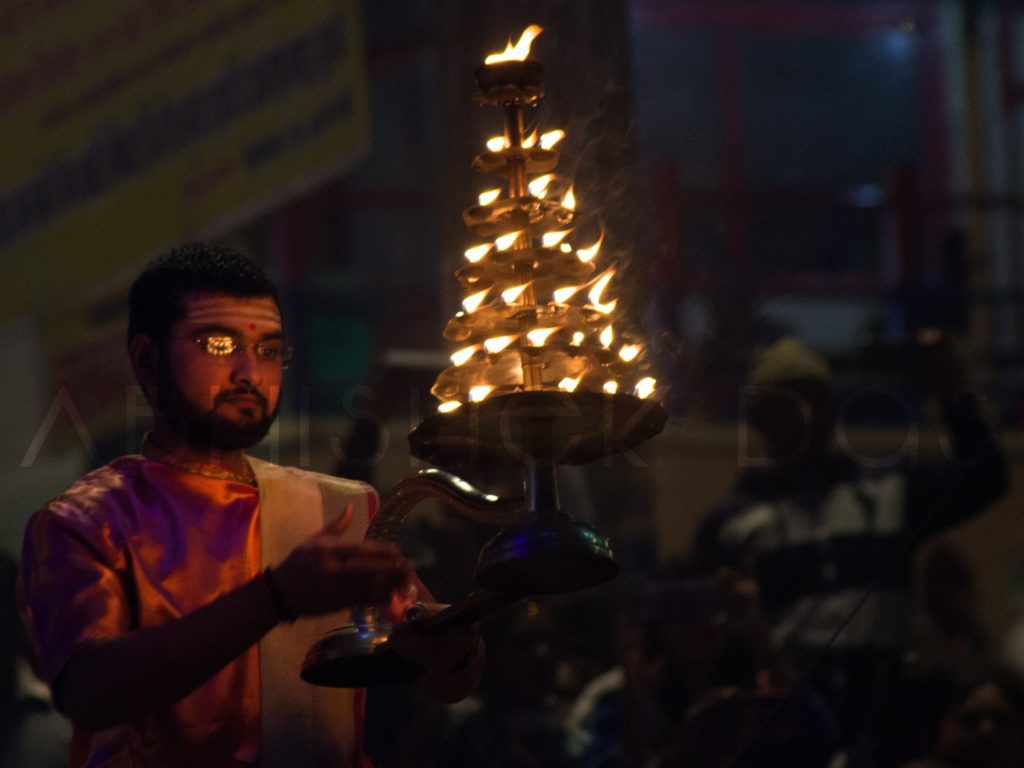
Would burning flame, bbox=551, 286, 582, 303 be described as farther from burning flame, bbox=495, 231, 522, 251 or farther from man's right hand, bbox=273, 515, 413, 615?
man's right hand, bbox=273, 515, 413, 615

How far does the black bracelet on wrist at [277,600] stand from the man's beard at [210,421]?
0.42 m

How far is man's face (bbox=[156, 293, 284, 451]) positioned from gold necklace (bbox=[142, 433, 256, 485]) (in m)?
0.06

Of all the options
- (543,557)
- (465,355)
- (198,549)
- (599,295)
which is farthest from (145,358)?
(543,557)

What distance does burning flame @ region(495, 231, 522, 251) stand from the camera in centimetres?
242

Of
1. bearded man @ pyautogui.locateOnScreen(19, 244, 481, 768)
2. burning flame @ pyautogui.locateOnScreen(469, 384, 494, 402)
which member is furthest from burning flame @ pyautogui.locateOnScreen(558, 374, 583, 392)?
bearded man @ pyautogui.locateOnScreen(19, 244, 481, 768)

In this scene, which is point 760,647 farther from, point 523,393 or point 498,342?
point 523,393

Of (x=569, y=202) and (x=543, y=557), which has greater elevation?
(x=569, y=202)

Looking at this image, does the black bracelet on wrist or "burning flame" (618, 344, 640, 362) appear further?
"burning flame" (618, 344, 640, 362)

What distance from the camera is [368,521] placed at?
2.76 meters

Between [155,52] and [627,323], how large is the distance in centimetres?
361

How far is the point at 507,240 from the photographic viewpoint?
243 centimetres

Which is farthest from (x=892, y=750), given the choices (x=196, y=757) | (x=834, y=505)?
(x=196, y=757)

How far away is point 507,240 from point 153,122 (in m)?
4.39

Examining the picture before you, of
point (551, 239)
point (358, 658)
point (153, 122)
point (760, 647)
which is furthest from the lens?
point (153, 122)
